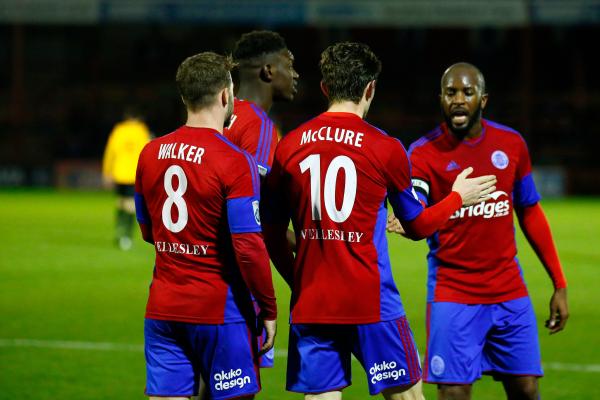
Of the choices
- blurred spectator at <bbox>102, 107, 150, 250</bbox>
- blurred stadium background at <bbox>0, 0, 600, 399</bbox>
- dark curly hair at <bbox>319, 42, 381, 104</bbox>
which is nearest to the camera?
dark curly hair at <bbox>319, 42, 381, 104</bbox>

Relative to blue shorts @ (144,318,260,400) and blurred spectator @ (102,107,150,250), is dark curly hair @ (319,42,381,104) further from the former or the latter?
blurred spectator @ (102,107,150,250)

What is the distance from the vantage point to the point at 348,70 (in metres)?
4.61

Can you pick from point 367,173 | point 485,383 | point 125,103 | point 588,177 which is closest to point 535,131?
point 588,177

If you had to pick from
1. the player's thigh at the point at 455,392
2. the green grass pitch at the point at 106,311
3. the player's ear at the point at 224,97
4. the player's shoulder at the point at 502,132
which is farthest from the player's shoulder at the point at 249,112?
the green grass pitch at the point at 106,311

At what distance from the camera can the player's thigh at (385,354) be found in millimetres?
4648

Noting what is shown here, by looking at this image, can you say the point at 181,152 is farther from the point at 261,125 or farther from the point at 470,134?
the point at 470,134

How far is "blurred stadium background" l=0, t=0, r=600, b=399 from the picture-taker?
345 inches

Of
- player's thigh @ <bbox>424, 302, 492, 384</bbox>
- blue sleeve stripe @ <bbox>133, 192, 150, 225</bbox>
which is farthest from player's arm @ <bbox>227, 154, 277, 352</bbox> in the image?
player's thigh @ <bbox>424, 302, 492, 384</bbox>

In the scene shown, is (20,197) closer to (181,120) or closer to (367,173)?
(181,120)

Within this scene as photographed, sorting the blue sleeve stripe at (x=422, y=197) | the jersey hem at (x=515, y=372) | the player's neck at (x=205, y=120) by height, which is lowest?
the jersey hem at (x=515, y=372)

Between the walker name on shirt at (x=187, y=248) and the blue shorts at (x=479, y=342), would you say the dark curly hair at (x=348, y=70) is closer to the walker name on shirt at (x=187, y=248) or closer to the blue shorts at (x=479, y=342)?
the walker name on shirt at (x=187, y=248)

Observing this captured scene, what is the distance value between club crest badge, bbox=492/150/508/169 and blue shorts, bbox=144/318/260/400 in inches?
70.0

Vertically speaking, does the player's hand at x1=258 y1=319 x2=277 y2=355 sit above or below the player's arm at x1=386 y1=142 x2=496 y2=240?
below

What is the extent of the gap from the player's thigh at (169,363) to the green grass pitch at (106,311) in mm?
2570
